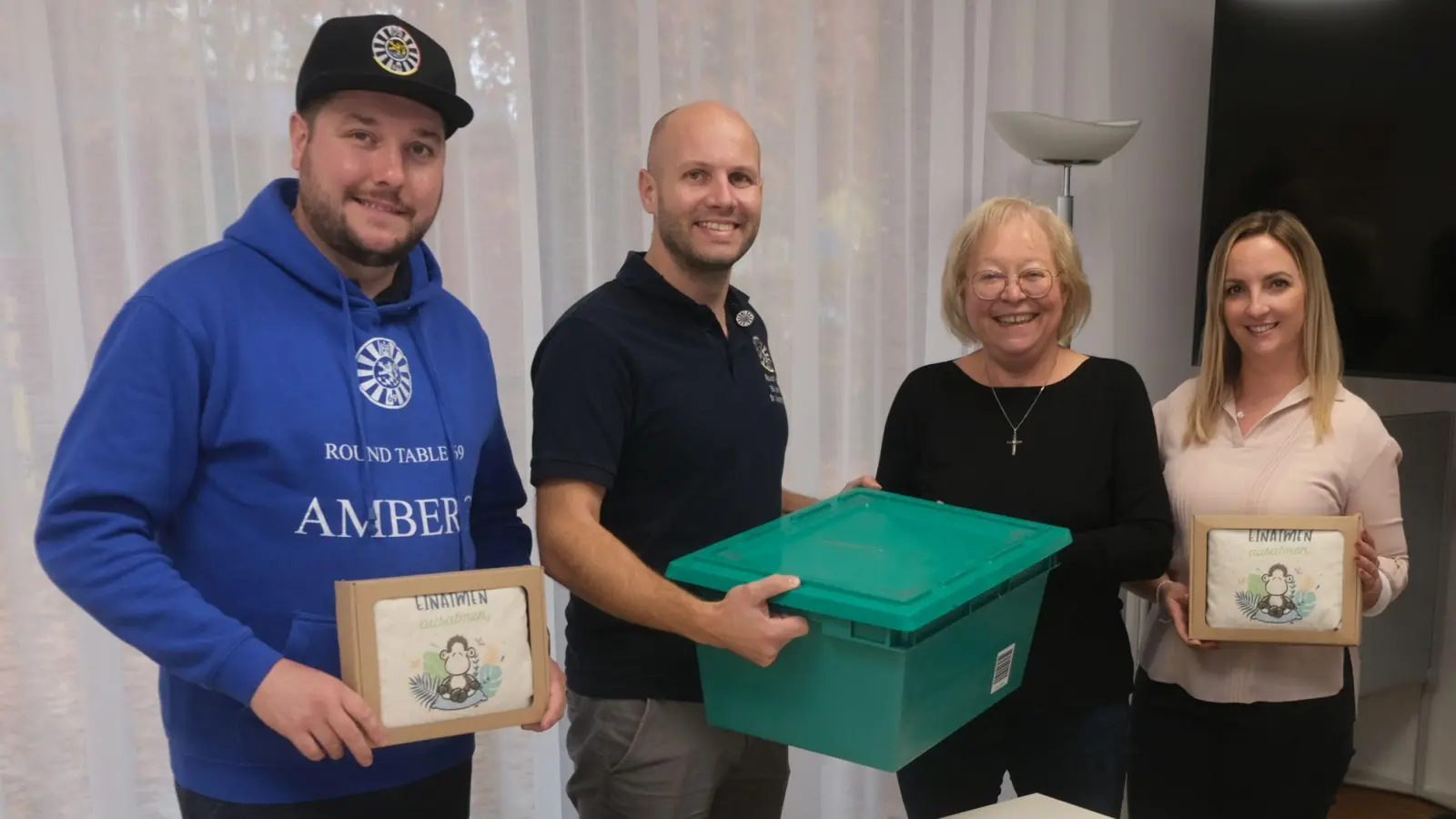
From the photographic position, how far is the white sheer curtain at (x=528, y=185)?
1623 mm

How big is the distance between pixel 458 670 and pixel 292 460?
0.28m

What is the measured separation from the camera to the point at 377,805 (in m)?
1.16

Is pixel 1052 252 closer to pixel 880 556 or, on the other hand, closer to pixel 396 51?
pixel 880 556

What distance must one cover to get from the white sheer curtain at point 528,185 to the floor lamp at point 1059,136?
200mm

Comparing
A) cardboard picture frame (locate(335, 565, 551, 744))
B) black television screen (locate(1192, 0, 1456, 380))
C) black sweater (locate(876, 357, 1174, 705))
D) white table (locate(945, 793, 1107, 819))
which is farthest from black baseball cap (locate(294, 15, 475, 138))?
black television screen (locate(1192, 0, 1456, 380))

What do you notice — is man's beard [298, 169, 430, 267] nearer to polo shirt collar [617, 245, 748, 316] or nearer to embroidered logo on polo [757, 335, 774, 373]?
polo shirt collar [617, 245, 748, 316]

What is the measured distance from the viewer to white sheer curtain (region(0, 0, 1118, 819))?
1623 mm

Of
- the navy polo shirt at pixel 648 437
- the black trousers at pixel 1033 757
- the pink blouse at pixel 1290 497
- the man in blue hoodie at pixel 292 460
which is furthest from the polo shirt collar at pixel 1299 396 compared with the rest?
the man in blue hoodie at pixel 292 460

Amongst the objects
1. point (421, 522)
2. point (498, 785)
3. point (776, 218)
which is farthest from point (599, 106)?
point (498, 785)

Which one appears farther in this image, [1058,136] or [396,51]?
[1058,136]

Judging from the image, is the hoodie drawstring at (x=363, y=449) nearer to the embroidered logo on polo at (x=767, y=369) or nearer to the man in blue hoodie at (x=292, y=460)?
the man in blue hoodie at (x=292, y=460)

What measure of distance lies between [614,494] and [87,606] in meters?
0.62

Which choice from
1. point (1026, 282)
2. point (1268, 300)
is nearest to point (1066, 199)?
point (1268, 300)

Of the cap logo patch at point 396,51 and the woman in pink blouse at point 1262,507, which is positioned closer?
the cap logo patch at point 396,51
